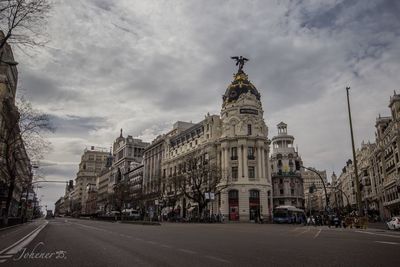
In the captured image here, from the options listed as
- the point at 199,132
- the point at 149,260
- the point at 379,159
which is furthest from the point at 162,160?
the point at 149,260

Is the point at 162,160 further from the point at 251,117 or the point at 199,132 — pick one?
the point at 251,117

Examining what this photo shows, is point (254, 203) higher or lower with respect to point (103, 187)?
lower

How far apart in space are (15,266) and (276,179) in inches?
4297

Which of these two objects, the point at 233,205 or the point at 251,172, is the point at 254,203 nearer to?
the point at 233,205

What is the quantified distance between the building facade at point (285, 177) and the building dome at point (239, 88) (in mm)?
33855

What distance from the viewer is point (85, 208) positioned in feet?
648

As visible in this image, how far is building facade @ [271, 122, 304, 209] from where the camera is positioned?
11044cm

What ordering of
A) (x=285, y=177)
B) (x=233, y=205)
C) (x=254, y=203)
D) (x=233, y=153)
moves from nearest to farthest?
(x=254, y=203) → (x=233, y=205) → (x=233, y=153) → (x=285, y=177)

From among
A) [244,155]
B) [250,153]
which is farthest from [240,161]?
[250,153]

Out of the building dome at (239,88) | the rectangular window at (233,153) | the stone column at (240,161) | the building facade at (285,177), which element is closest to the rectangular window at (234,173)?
the stone column at (240,161)

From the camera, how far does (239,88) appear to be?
79.9m

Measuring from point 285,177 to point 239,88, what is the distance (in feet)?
142

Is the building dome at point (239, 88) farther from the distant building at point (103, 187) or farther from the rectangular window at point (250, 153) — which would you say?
the distant building at point (103, 187)

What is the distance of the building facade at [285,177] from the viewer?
110 m
